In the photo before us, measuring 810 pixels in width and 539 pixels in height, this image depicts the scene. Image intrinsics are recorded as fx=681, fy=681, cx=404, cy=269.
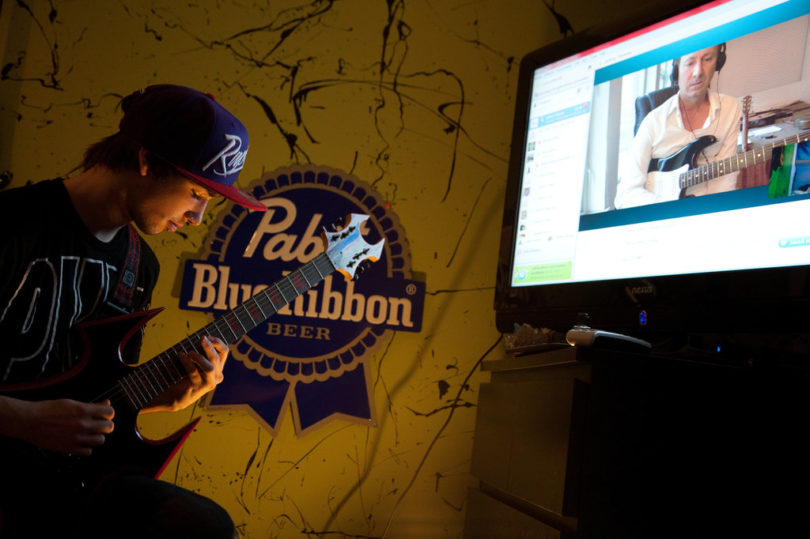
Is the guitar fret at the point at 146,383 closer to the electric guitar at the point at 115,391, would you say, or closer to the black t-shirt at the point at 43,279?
the electric guitar at the point at 115,391

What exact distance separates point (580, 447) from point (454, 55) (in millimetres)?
1441

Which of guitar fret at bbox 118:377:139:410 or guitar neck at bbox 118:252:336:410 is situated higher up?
guitar neck at bbox 118:252:336:410

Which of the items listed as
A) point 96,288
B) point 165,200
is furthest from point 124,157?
point 96,288

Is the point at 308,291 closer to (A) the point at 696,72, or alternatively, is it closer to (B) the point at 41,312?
(B) the point at 41,312

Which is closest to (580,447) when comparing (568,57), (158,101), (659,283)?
(659,283)

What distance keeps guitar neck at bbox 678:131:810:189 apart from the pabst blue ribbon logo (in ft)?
3.07

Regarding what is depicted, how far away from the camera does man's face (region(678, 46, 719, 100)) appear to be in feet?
3.62

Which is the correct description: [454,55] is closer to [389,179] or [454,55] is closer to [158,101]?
[389,179]

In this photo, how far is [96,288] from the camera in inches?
53.0

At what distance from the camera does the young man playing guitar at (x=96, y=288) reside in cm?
116

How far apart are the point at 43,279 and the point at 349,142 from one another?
36.9 inches

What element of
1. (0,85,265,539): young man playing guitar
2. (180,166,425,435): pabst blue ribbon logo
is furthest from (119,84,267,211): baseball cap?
(180,166,425,435): pabst blue ribbon logo

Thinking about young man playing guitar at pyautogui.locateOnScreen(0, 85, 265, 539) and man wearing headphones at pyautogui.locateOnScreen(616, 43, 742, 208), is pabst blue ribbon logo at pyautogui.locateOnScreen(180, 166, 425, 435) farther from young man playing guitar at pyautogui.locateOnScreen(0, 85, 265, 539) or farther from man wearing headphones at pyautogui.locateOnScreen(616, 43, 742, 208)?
man wearing headphones at pyautogui.locateOnScreen(616, 43, 742, 208)

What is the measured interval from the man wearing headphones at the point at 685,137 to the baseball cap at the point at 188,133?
74 centimetres
